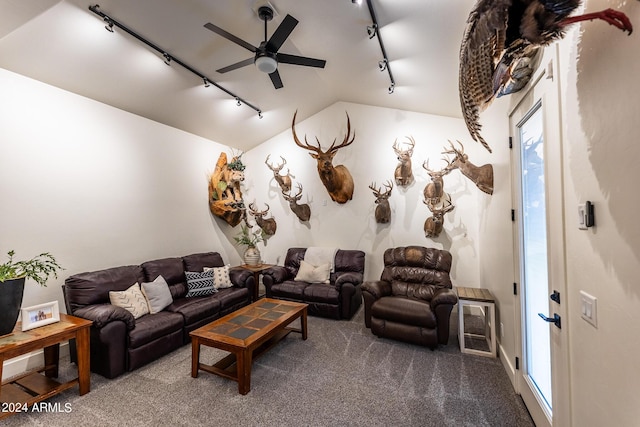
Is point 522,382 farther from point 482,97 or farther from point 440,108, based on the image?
point 440,108

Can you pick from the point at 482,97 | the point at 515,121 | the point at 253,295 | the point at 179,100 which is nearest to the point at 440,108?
the point at 515,121

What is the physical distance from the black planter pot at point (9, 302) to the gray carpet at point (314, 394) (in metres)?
0.70

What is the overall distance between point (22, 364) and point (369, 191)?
4806 millimetres

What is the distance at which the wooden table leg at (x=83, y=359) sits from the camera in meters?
2.32

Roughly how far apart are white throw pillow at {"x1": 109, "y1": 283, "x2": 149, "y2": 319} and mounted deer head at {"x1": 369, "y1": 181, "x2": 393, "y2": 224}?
3.56 m

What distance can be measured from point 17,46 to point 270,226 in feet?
13.0

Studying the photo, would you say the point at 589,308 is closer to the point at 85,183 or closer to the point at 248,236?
the point at 85,183

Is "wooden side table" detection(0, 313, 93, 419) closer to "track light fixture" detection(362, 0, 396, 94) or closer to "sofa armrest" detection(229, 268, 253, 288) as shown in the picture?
"sofa armrest" detection(229, 268, 253, 288)

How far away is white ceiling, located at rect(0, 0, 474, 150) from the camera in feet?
7.71

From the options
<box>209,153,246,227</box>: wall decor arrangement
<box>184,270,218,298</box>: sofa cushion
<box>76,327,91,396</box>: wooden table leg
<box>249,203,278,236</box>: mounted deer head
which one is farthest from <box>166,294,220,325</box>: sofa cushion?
<box>249,203,278,236</box>: mounted deer head

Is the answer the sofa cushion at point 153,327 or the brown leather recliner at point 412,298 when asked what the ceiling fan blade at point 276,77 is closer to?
the brown leather recliner at point 412,298

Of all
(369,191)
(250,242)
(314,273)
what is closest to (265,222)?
(250,242)

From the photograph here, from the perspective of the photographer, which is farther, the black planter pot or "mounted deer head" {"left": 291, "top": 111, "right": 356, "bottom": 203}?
"mounted deer head" {"left": 291, "top": 111, "right": 356, "bottom": 203}

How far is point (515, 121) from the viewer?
7.59 feet
